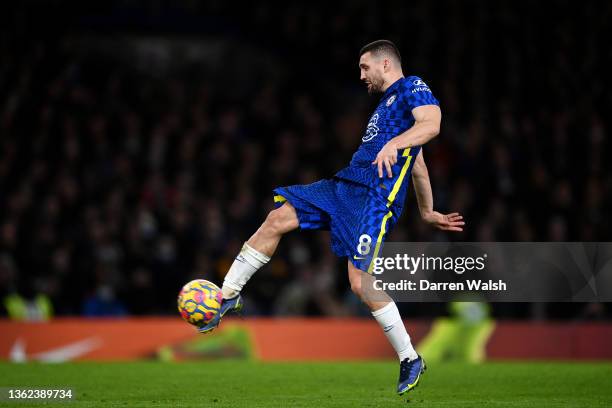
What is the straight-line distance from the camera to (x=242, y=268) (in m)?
7.38

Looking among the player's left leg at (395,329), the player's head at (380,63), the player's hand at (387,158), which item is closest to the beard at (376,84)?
the player's head at (380,63)

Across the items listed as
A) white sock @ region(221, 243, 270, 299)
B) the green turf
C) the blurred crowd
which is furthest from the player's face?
the blurred crowd

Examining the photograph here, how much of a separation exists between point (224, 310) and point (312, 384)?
2029 mm

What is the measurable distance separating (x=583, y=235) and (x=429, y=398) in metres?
7.25

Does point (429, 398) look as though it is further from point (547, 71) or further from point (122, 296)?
point (547, 71)

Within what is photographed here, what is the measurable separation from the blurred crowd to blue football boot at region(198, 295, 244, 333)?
669 centimetres

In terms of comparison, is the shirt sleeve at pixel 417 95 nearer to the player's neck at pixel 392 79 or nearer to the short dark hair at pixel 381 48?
the player's neck at pixel 392 79

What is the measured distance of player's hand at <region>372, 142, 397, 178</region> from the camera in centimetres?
678

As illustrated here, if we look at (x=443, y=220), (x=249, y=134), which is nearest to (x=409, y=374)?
(x=443, y=220)

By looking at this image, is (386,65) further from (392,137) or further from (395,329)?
(395,329)

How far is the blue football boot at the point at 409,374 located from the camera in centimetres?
716

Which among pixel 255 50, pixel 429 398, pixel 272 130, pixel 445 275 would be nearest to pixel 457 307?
pixel 445 275

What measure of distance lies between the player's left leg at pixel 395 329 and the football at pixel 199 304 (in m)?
0.93

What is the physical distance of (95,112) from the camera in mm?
16656
